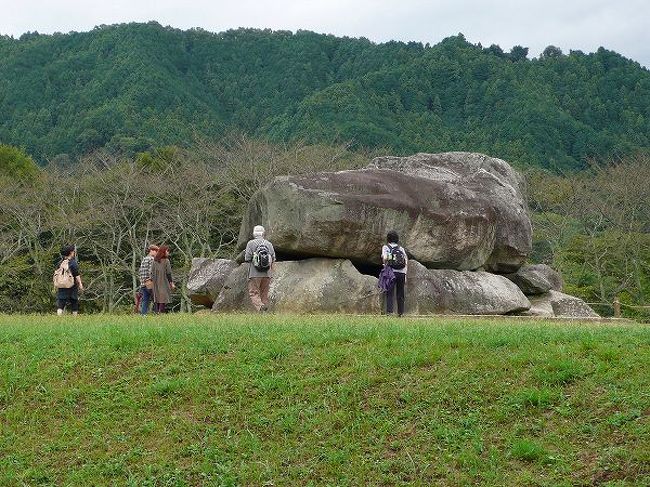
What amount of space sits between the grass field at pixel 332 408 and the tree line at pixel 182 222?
33608 millimetres

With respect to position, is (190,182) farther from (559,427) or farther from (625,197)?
(559,427)

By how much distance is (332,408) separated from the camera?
41.4ft

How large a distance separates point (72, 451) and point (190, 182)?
3874 centimetres

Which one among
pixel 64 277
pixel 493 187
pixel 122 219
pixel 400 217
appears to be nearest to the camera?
pixel 64 277

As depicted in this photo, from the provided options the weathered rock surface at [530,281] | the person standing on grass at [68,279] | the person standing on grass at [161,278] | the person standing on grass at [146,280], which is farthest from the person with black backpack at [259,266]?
the weathered rock surface at [530,281]

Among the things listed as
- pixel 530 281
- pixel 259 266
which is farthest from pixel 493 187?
pixel 259 266

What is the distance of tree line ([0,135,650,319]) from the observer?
49.1 meters

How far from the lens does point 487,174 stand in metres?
29.8

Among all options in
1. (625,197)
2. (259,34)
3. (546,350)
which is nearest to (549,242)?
(625,197)

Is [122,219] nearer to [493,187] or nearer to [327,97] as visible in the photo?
[327,97]

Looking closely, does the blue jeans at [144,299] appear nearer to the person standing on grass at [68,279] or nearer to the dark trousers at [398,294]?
the person standing on grass at [68,279]

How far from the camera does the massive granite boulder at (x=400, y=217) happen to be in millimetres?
25719

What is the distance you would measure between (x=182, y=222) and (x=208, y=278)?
21997 mm

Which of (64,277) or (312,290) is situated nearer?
(64,277)
